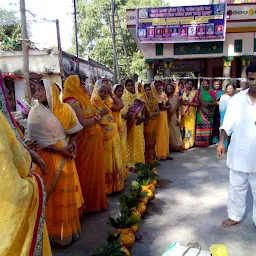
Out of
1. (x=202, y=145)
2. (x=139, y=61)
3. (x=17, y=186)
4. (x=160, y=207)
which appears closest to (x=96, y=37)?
(x=139, y=61)

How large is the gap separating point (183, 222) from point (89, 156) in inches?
52.7

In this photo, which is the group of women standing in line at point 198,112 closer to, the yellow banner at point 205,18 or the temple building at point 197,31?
the temple building at point 197,31

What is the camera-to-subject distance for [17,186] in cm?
109

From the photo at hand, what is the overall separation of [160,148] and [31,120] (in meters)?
3.90

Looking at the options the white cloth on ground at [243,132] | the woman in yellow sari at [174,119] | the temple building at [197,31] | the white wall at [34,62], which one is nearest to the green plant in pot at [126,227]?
the white cloth on ground at [243,132]

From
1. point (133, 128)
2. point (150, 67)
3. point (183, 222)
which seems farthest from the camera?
point (150, 67)

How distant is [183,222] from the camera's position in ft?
10.7

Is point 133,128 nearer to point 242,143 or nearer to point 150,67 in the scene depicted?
point 242,143

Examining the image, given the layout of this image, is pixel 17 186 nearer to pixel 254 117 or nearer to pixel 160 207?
pixel 254 117

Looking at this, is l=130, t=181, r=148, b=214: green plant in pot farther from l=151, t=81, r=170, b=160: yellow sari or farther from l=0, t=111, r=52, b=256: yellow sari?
l=151, t=81, r=170, b=160: yellow sari

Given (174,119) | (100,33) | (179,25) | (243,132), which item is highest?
(100,33)

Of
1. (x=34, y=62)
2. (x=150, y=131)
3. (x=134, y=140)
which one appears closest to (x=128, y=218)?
(x=134, y=140)

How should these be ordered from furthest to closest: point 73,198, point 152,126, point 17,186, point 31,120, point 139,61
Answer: point 139,61 → point 152,126 → point 73,198 → point 31,120 → point 17,186

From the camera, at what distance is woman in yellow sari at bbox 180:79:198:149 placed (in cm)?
694
